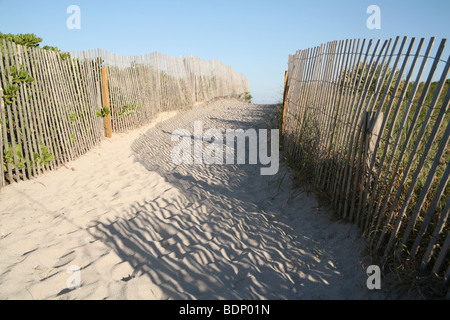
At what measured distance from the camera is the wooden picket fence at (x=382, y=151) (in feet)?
6.79

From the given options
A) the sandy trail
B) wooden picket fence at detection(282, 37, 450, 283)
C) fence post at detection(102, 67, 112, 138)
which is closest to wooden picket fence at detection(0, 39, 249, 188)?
fence post at detection(102, 67, 112, 138)

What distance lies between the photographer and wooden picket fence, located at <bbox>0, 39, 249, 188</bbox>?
4.16 meters

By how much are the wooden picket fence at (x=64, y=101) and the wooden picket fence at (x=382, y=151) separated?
3.99m

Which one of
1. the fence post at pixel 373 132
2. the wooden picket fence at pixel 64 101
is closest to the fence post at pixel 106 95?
the wooden picket fence at pixel 64 101

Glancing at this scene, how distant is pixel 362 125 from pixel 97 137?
18.3 feet

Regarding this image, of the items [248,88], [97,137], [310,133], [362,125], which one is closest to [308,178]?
[310,133]

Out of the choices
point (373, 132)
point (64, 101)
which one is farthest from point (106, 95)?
point (373, 132)

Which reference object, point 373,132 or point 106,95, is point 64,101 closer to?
point 106,95

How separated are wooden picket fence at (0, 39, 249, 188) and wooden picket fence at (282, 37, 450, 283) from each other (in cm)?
399

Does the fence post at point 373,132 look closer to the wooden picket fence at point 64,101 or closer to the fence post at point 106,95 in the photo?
the wooden picket fence at point 64,101

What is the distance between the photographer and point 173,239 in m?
3.09

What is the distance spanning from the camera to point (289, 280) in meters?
2.45

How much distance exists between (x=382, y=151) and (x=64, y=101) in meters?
5.13
